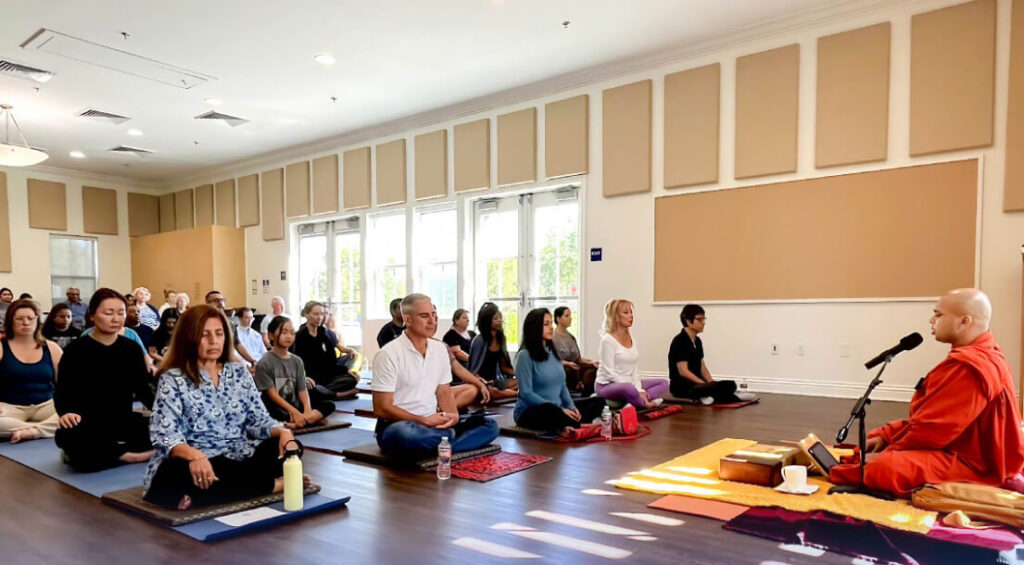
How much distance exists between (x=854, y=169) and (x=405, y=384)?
5135 mm

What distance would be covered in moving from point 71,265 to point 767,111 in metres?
13.4

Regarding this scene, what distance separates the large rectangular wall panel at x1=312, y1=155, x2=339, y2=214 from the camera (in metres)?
11.3

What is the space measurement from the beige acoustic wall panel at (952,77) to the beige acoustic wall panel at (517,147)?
4.36 metres

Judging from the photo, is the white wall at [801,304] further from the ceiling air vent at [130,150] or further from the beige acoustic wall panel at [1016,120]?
the ceiling air vent at [130,150]

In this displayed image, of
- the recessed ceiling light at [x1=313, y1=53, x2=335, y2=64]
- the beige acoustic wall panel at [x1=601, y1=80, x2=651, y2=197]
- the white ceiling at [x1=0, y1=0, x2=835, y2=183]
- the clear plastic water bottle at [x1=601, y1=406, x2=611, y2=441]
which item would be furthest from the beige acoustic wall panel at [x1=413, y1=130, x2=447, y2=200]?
the clear plastic water bottle at [x1=601, y1=406, x2=611, y2=441]

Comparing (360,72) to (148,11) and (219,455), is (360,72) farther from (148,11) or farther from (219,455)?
(219,455)

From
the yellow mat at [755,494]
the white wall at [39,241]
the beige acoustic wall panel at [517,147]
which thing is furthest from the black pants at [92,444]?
the white wall at [39,241]

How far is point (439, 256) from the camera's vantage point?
10.1 m

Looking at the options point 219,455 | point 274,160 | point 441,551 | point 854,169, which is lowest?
point 441,551

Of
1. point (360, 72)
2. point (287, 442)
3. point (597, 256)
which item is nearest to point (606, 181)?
point (597, 256)

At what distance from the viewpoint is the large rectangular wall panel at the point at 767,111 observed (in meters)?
6.88

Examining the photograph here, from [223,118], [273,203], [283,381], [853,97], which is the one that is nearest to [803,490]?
[283,381]

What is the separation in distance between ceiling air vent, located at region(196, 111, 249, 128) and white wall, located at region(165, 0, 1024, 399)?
4.37m

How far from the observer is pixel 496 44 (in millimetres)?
7363
